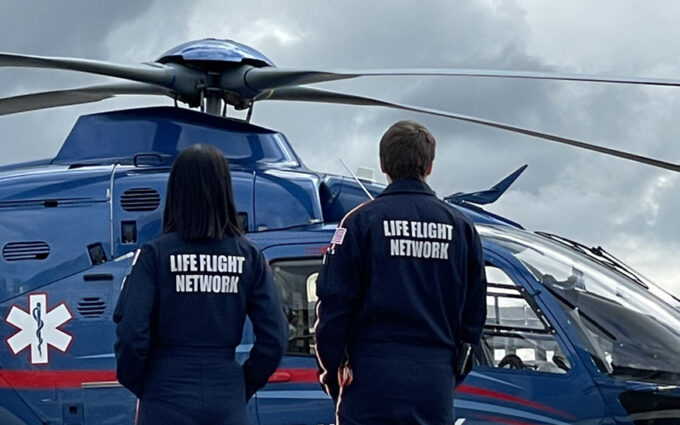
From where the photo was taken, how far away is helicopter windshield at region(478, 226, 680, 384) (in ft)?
17.1

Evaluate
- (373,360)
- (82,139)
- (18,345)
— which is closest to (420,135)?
(373,360)

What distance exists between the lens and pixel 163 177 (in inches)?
236

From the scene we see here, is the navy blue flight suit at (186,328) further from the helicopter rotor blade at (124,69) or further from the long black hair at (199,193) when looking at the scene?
the helicopter rotor blade at (124,69)

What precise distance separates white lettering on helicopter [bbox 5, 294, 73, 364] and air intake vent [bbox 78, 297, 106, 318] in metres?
0.08

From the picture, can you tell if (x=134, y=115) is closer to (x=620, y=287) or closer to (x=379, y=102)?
(x=379, y=102)

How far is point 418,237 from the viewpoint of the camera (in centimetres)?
380

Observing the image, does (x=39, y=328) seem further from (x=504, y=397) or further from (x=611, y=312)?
(x=611, y=312)

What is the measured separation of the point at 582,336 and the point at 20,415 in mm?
3069

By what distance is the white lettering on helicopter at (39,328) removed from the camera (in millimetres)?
5656

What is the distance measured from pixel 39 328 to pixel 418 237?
9.12ft

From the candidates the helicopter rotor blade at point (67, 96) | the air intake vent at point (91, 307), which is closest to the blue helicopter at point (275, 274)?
the air intake vent at point (91, 307)

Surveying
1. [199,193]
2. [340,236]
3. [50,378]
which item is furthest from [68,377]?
[340,236]

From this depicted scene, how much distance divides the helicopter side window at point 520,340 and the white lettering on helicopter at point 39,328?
2.29 meters

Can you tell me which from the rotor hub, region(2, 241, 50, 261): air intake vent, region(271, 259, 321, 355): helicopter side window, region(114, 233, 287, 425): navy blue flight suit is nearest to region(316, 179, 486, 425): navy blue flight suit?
region(114, 233, 287, 425): navy blue flight suit
